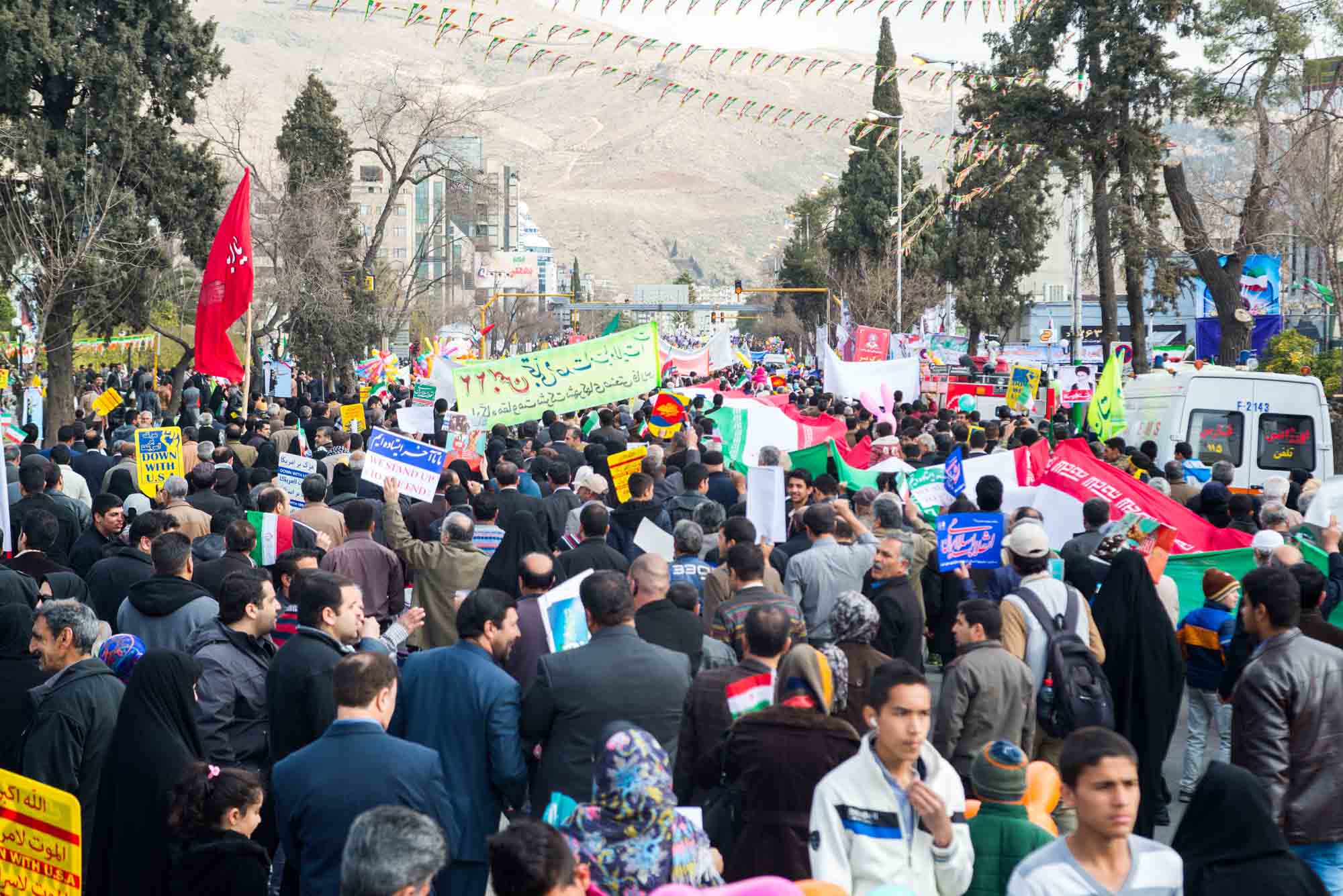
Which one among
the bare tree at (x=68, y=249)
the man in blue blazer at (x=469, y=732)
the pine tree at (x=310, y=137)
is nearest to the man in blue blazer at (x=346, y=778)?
the man in blue blazer at (x=469, y=732)

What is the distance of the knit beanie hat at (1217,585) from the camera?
Answer: 8.75 m

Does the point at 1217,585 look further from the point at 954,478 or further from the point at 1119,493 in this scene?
the point at 954,478

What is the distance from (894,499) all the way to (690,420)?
365 inches

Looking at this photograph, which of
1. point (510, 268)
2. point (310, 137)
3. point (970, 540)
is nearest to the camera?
point (970, 540)

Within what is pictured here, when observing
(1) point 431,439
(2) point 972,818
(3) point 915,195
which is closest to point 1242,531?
(2) point 972,818

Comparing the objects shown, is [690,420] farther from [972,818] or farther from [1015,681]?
[972,818]

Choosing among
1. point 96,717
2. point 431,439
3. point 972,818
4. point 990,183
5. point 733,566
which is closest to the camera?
point 972,818

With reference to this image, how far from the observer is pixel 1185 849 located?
14.0ft

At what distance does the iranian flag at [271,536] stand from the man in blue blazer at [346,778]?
15.9 feet

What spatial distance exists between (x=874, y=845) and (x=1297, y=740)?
2205 mm

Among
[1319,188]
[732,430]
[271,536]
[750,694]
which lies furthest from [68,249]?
[750,694]

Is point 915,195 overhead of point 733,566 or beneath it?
overhead

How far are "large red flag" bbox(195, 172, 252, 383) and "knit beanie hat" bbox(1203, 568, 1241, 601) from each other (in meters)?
11.2

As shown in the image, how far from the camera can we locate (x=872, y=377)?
23516mm
